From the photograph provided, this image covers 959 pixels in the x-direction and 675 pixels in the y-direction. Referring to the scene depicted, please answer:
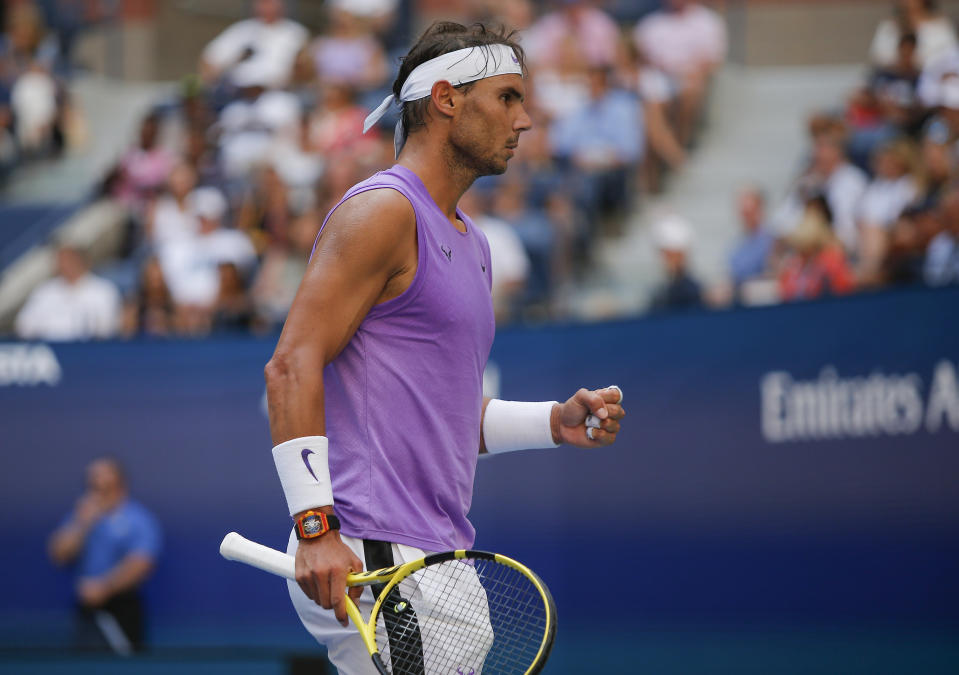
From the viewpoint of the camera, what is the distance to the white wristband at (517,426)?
3.37 m

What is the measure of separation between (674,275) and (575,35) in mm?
3140

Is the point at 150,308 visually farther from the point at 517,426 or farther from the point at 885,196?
the point at 517,426

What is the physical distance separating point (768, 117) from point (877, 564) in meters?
4.77

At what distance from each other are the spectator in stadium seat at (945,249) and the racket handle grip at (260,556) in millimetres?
4478

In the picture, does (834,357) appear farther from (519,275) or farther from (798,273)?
(519,275)

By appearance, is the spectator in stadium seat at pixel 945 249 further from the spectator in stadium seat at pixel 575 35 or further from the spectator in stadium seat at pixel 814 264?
the spectator in stadium seat at pixel 575 35

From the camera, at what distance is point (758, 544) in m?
6.72

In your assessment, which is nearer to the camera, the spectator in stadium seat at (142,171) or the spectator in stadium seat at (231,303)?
the spectator in stadium seat at (231,303)

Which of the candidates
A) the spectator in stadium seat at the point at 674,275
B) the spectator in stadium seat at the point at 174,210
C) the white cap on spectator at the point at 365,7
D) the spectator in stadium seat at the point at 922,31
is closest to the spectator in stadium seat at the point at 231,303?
the spectator in stadium seat at the point at 174,210

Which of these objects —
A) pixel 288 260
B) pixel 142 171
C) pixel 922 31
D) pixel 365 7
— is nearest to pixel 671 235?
pixel 922 31

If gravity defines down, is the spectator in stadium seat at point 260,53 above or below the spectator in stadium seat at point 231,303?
above

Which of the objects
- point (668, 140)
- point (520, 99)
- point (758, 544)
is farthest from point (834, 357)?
point (520, 99)

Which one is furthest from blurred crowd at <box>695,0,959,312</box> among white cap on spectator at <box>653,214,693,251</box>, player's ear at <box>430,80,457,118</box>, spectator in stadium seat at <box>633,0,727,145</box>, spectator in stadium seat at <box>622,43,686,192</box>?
player's ear at <box>430,80,457,118</box>

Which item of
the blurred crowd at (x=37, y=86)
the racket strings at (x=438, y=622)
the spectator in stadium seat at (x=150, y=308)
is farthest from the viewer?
the blurred crowd at (x=37, y=86)
